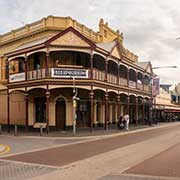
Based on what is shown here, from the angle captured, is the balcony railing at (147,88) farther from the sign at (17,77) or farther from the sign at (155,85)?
the sign at (17,77)

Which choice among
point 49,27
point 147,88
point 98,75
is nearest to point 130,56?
point 147,88

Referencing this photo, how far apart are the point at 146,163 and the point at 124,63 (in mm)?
26147

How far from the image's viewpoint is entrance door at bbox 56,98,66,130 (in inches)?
1288

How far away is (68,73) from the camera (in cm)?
2953

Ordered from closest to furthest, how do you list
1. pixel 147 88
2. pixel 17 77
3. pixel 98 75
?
pixel 98 75
pixel 17 77
pixel 147 88

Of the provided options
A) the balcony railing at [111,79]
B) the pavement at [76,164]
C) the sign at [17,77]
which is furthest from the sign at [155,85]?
the pavement at [76,164]

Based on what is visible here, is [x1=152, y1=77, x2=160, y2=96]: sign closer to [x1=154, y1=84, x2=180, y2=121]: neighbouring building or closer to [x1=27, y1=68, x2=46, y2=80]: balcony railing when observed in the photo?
[x1=154, y1=84, x2=180, y2=121]: neighbouring building

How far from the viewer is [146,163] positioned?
13297mm

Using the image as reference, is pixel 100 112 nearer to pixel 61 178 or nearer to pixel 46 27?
pixel 46 27

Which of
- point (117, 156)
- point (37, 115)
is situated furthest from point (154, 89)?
point (117, 156)

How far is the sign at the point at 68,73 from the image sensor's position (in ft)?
96.1

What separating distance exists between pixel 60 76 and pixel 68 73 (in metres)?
0.75

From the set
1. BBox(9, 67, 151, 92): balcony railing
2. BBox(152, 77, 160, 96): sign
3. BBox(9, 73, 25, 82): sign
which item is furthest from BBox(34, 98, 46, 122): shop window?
BBox(152, 77, 160, 96): sign

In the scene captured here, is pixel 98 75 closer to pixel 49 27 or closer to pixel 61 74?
pixel 61 74
